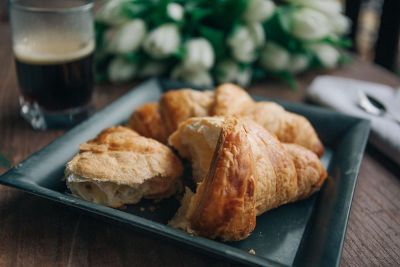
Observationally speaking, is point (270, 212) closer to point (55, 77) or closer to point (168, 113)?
point (168, 113)

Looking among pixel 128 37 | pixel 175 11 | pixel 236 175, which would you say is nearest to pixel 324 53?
pixel 175 11

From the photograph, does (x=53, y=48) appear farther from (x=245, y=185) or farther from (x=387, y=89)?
(x=387, y=89)

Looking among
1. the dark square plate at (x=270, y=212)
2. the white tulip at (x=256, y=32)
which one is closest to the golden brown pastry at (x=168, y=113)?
the dark square plate at (x=270, y=212)

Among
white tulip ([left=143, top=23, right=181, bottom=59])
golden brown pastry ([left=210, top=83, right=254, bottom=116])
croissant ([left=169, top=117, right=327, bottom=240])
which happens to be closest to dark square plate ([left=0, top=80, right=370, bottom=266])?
croissant ([left=169, top=117, right=327, bottom=240])

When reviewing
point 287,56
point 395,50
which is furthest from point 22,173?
point 395,50

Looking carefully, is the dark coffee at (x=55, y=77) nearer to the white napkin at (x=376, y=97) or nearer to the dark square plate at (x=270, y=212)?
the dark square plate at (x=270, y=212)

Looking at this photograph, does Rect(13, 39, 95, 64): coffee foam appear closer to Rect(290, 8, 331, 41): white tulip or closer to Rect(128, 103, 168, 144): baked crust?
Rect(128, 103, 168, 144): baked crust
